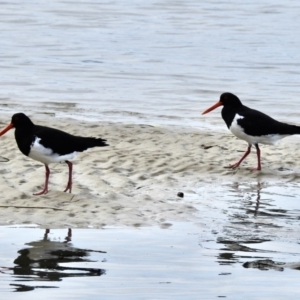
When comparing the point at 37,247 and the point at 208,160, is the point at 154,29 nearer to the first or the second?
the point at 208,160

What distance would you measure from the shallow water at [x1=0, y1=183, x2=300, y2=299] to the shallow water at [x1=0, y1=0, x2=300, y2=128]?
586 centimetres

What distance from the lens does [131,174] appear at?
9.15 m

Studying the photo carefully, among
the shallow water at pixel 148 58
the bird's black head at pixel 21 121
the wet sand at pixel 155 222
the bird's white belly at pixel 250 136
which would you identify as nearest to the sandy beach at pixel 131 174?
the wet sand at pixel 155 222

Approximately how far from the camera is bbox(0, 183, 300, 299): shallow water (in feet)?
17.7

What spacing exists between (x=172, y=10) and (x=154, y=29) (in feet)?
12.6

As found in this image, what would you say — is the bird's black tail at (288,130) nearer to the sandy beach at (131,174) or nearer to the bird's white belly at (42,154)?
the sandy beach at (131,174)

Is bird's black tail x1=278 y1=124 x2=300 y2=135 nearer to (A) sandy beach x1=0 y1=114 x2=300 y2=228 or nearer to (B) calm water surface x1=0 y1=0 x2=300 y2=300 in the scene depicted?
(A) sandy beach x1=0 y1=114 x2=300 y2=228

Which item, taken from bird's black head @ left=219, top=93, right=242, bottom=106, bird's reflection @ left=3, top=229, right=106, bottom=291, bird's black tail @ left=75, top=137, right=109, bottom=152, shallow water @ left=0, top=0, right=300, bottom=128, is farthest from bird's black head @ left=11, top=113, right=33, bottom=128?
shallow water @ left=0, top=0, right=300, bottom=128

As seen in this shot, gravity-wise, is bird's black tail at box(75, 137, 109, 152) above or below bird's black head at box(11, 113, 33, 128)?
below

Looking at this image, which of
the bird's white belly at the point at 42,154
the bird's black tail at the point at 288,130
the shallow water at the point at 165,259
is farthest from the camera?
the bird's black tail at the point at 288,130

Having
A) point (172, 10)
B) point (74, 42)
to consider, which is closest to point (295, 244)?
point (74, 42)

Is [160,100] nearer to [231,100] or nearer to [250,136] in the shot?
[231,100]

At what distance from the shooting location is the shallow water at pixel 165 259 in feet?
17.7

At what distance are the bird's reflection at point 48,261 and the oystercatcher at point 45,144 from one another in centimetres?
160
